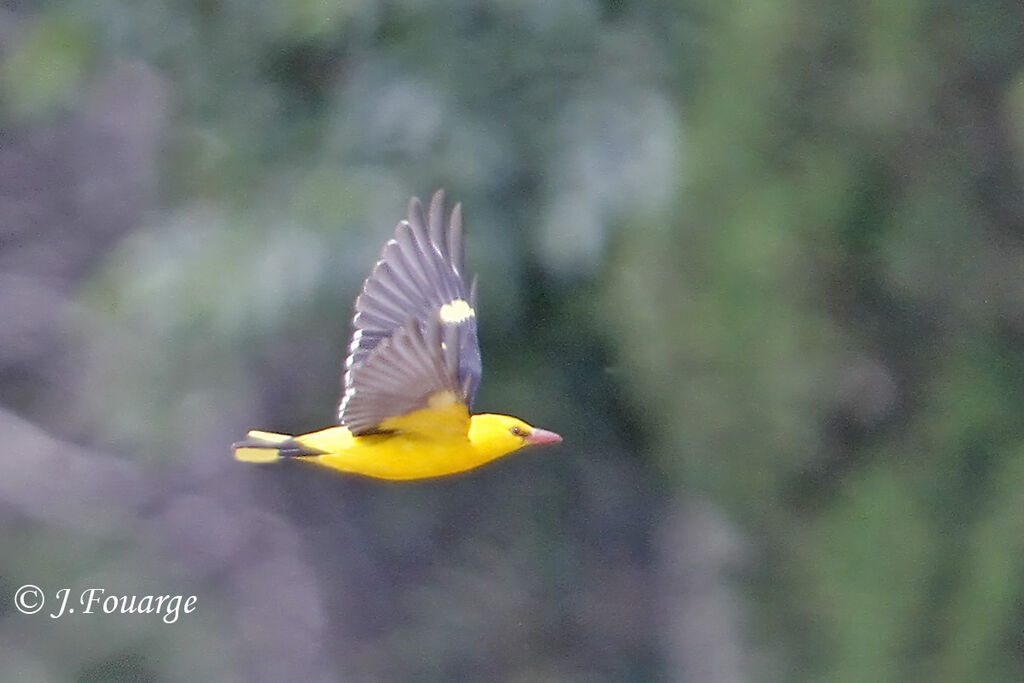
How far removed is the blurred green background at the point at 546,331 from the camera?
14.9ft

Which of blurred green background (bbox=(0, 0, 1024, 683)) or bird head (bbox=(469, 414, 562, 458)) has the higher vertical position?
blurred green background (bbox=(0, 0, 1024, 683))

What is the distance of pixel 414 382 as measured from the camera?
10.3 feet

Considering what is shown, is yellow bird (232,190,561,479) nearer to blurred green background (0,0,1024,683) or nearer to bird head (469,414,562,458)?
bird head (469,414,562,458)

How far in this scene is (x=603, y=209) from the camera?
5551 millimetres

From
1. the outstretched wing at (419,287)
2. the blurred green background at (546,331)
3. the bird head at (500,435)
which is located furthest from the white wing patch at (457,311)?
the blurred green background at (546,331)

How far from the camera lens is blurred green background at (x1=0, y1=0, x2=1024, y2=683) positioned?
14.9 feet

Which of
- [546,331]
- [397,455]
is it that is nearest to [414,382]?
[397,455]

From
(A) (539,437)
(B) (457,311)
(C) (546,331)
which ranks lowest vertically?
(A) (539,437)

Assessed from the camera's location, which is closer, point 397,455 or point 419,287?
point 397,455

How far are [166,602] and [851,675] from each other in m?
3.56

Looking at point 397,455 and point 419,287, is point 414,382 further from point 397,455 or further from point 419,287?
point 419,287

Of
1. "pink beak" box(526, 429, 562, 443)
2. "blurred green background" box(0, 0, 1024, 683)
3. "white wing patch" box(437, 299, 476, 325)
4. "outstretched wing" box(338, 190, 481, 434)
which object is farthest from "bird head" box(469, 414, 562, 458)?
"blurred green background" box(0, 0, 1024, 683)

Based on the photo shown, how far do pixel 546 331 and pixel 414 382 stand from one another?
10.9 feet

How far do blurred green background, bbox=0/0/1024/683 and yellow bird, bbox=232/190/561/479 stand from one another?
1.23m
